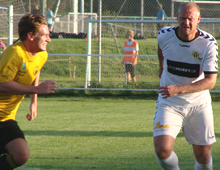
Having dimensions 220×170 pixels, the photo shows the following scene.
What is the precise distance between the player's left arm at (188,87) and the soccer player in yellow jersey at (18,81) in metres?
1.13

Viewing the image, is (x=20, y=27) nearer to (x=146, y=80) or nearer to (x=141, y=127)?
(x=141, y=127)

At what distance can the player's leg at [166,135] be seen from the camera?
4.11m

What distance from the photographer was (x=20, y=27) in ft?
13.6

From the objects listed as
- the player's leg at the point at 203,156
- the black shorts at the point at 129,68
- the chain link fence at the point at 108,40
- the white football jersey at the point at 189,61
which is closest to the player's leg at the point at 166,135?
the white football jersey at the point at 189,61

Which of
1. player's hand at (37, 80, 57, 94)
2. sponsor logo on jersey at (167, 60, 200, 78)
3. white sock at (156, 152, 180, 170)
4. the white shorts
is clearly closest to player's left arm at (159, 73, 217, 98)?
sponsor logo on jersey at (167, 60, 200, 78)

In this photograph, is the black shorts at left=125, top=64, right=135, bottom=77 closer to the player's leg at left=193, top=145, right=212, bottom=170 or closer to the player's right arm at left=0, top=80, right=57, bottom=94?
the player's leg at left=193, top=145, right=212, bottom=170

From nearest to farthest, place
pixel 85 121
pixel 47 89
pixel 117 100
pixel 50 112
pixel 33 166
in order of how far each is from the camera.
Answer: pixel 47 89, pixel 33 166, pixel 85 121, pixel 50 112, pixel 117 100

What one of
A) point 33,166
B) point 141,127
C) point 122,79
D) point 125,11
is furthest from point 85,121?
point 125,11

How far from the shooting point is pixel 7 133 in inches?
157

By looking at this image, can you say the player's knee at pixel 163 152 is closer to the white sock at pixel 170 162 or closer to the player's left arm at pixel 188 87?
the white sock at pixel 170 162

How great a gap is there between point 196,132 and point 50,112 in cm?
612

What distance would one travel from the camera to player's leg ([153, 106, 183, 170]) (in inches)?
162

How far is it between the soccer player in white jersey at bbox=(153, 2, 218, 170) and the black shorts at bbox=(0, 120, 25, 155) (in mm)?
1495

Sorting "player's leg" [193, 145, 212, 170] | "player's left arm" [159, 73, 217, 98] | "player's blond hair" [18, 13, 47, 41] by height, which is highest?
"player's blond hair" [18, 13, 47, 41]
